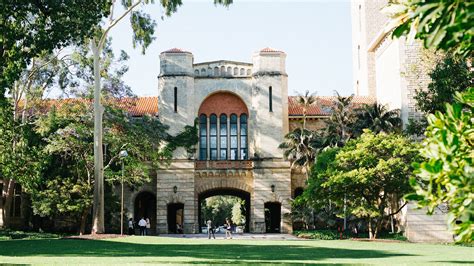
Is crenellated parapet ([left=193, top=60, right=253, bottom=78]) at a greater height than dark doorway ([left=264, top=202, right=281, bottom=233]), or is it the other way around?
crenellated parapet ([left=193, top=60, right=253, bottom=78])

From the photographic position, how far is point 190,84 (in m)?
44.4

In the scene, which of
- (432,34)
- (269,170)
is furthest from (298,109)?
(432,34)

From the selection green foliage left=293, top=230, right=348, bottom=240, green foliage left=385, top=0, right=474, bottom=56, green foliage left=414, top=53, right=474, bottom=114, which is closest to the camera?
green foliage left=385, top=0, right=474, bottom=56

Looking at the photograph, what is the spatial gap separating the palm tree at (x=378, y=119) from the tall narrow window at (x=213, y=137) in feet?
35.1

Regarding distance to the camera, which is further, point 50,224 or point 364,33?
point 364,33

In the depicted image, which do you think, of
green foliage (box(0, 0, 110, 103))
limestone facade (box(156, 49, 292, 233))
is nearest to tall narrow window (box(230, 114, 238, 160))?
limestone facade (box(156, 49, 292, 233))

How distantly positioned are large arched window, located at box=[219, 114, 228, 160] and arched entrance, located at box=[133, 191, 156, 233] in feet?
19.2

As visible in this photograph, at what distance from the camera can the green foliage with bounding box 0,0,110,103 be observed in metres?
16.5

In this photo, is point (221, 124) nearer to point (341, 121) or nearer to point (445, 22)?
point (341, 121)

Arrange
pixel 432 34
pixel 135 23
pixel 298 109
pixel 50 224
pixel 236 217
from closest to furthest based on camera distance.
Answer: pixel 432 34 → pixel 135 23 → pixel 50 224 → pixel 298 109 → pixel 236 217

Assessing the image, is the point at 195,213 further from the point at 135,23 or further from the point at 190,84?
the point at 135,23

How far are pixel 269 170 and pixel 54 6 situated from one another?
28506 mm

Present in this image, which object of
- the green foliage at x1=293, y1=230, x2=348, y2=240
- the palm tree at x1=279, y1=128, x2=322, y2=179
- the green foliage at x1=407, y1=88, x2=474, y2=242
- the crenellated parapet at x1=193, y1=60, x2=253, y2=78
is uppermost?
the crenellated parapet at x1=193, y1=60, x2=253, y2=78

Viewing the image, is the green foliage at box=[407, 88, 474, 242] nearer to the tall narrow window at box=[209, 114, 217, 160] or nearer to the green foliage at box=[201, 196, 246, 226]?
the tall narrow window at box=[209, 114, 217, 160]
